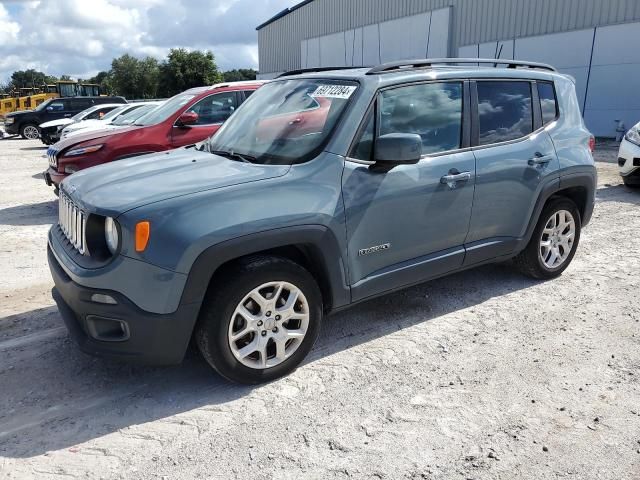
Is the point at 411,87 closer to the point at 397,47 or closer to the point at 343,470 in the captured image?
the point at 343,470

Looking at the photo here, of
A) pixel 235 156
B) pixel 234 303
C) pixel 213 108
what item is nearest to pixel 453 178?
pixel 235 156

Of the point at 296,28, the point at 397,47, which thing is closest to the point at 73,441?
the point at 397,47

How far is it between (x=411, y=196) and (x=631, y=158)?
6694 millimetres

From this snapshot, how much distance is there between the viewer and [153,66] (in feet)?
233

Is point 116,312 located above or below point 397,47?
below

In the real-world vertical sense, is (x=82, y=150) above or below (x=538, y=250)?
above

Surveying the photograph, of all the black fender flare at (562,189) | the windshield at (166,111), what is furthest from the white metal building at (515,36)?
the black fender flare at (562,189)

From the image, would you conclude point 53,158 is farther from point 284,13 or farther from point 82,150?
point 284,13

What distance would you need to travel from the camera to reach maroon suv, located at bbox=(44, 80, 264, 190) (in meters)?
7.27

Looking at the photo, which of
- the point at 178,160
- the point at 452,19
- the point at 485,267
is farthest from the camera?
the point at 452,19

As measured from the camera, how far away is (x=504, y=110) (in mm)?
4184

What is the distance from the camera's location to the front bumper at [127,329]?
2711 millimetres

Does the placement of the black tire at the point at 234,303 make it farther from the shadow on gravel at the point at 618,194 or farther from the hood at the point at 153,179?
the shadow on gravel at the point at 618,194

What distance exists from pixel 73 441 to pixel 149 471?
50 cm
